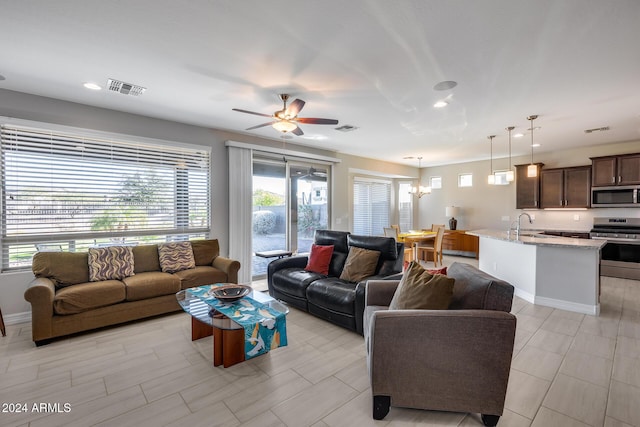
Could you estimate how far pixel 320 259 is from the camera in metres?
4.11

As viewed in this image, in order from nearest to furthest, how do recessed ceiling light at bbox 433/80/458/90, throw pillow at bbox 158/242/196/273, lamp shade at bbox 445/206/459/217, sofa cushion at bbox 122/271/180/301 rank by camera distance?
1. recessed ceiling light at bbox 433/80/458/90
2. sofa cushion at bbox 122/271/180/301
3. throw pillow at bbox 158/242/196/273
4. lamp shade at bbox 445/206/459/217

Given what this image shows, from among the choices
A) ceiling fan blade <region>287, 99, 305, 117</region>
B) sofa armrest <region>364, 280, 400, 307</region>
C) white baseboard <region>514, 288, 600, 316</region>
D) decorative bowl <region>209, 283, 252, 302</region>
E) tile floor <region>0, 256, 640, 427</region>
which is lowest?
tile floor <region>0, 256, 640, 427</region>

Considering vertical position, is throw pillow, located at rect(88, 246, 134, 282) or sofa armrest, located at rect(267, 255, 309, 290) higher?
throw pillow, located at rect(88, 246, 134, 282)

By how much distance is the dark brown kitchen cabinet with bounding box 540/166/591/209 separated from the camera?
596 centimetres

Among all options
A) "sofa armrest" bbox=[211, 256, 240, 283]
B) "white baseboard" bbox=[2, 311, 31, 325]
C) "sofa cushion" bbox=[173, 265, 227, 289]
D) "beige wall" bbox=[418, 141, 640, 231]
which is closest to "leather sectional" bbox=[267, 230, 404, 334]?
"sofa armrest" bbox=[211, 256, 240, 283]

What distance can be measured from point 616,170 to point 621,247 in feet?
4.77

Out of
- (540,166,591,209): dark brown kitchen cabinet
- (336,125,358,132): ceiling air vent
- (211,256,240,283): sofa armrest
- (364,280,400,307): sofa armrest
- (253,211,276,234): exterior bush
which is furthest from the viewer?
(540,166,591,209): dark brown kitchen cabinet

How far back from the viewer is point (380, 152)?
686cm

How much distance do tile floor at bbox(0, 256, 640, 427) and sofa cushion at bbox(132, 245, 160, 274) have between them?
85 cm

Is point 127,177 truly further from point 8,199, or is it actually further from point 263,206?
point 263,206

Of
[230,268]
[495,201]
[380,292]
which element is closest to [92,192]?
[230,268]

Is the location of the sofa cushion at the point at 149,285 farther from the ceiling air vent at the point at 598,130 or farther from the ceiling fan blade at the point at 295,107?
the ceiling air vent at the point at 598,130

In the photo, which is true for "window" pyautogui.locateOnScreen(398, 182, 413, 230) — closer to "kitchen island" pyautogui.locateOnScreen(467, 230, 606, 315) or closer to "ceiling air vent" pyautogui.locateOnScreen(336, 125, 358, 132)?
"kitchen island" pyautogui.locateOnScreen(467, 230, 606, 315)

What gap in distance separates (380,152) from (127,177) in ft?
16.6
